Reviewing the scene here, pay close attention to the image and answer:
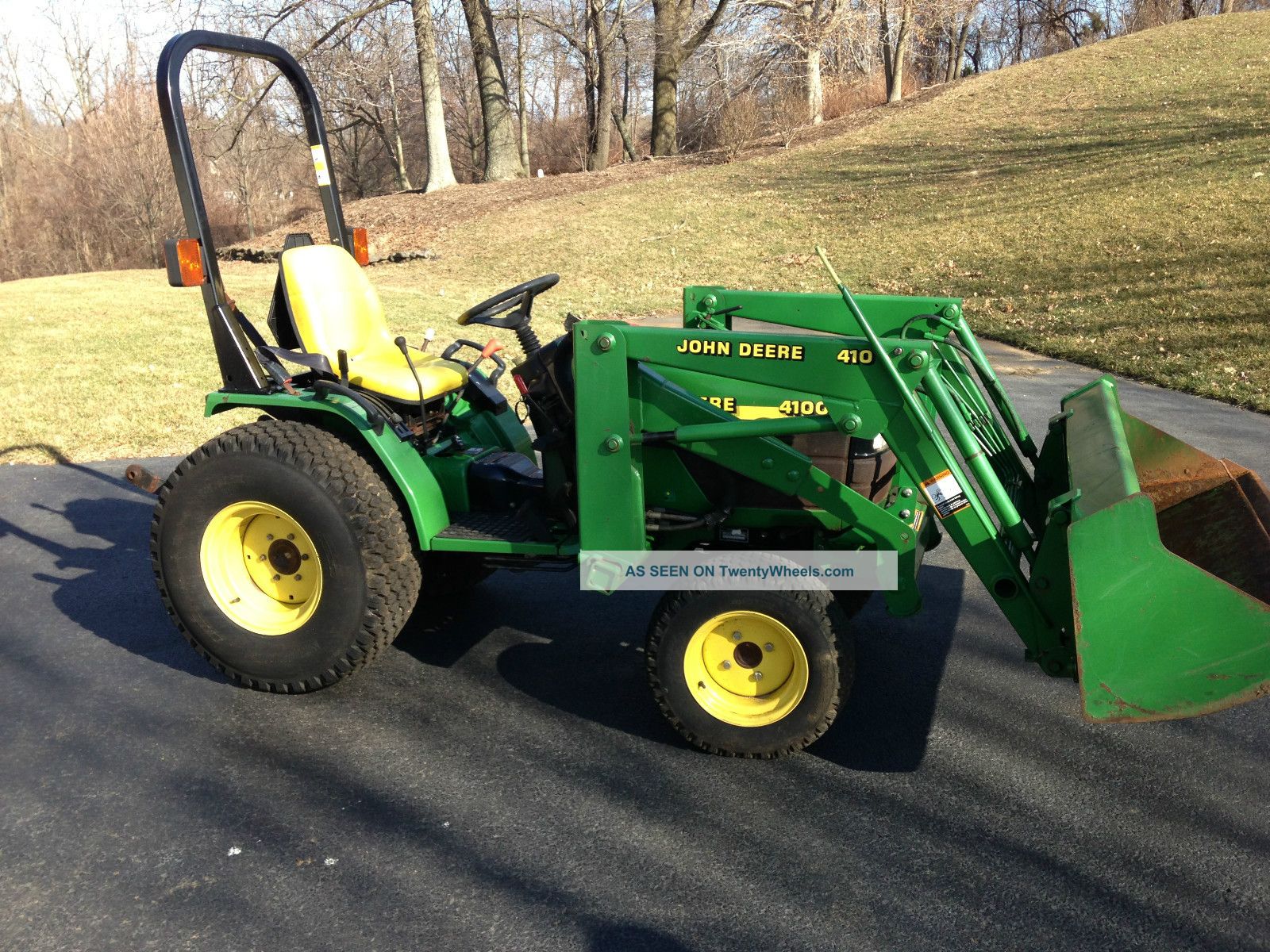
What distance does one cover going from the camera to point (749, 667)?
3.22 metres

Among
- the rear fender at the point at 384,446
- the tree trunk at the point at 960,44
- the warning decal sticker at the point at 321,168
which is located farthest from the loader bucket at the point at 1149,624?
the tree trunk at the point at 960,44

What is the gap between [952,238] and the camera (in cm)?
1476

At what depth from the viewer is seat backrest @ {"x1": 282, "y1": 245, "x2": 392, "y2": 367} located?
12.2 ft

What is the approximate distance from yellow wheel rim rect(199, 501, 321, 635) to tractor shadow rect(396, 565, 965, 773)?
0.55 m

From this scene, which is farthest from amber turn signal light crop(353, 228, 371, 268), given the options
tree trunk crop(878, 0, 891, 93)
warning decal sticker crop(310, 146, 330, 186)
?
tree trunk crop(878, 0, 891, 93)

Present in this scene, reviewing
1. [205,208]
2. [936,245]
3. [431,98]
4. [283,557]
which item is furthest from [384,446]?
[431,98]

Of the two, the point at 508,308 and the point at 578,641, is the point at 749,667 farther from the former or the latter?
the point at 508,308

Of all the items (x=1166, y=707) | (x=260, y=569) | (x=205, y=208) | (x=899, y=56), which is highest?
(x=899, y=56)

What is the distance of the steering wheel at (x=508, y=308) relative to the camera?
3.39 meters

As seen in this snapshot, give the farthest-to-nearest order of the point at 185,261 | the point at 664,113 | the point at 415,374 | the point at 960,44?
1. the point at 960,44
2. the point at 664,113
3. the point at 415,374
4. the point at 185,261

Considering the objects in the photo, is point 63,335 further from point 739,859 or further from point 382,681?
point 739,859

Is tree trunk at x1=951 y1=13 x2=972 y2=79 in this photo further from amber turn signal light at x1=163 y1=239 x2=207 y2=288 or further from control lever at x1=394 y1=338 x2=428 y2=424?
amber turn signal light at x1=163 y1=239 x2=207 y2=288

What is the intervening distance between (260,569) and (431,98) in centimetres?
1972

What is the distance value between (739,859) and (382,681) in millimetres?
1602
